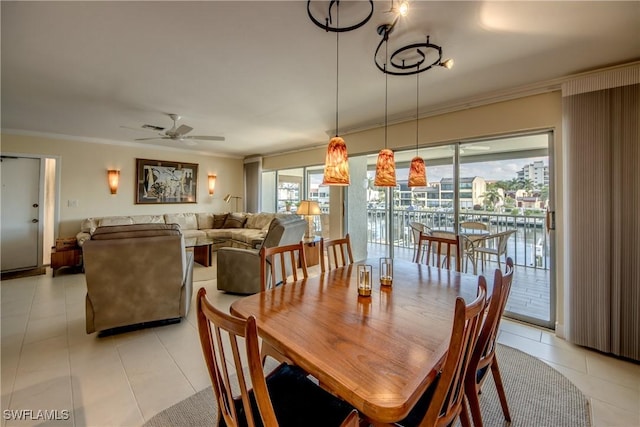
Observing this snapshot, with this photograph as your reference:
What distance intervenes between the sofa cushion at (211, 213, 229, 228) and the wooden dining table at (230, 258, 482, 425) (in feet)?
18.5

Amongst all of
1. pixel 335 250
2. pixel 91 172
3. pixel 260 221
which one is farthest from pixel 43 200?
pixel 335 250

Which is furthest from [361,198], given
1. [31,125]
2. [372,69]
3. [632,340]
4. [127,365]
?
[31,125]

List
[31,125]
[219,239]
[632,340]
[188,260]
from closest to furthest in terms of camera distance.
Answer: [632,340], [188,260], [31,125], [219,239]

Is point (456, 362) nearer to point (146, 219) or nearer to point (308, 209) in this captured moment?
point (308, 209)

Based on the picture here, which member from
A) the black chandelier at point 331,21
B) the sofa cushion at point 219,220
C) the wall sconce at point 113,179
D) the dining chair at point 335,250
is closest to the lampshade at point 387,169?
Result: the dining chair at point 335,250

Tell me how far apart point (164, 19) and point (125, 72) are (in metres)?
1.13

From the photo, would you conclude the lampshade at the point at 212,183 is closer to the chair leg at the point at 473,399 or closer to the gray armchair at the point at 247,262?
the gray armchair at the point at 247,262

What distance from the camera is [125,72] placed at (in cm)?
267

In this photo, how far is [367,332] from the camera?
47.3 inches

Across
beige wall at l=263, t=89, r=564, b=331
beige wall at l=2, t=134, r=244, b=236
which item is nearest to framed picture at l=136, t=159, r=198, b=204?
beige wall at l=2, t=134, r=244, b=236

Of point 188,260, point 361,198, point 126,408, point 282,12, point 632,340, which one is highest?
point 282,12

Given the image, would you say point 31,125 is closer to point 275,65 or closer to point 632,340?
point 275,65

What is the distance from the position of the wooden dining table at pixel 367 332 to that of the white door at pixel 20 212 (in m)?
5.92

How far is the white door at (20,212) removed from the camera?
4.80 metres
